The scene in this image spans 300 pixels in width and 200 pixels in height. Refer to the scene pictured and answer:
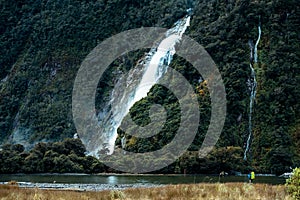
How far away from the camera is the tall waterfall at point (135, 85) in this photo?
3755 inches

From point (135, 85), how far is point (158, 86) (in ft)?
36.6

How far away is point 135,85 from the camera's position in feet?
343

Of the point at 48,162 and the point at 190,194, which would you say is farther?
the point at 48,162

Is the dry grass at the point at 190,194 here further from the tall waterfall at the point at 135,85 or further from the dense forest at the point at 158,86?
the tall waterfall at the point at 135,85

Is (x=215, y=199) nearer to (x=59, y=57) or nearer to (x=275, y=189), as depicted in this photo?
(x=275, y=189)

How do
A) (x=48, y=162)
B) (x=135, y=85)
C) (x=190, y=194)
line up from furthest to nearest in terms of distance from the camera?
1. (x=135, y=85)
2. (x=48, y=162)
3. (x=190, y=194)

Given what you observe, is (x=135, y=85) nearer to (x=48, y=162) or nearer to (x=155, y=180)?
(x=48, y=162)

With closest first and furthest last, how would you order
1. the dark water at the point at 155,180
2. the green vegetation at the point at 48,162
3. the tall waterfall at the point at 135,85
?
the dark water at the point at 155,180
the green vegetation at the point at 48,162
the tall waterfall at the point at 135,85

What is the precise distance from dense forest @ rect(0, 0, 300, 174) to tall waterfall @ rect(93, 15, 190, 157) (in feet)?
12.0

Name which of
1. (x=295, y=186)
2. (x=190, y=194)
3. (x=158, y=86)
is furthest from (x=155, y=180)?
(x=158, y=86)

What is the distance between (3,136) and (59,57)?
24952 mm

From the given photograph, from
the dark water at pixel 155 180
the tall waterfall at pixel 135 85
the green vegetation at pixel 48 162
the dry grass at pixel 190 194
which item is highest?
the tall waterfall at pixel 135 85

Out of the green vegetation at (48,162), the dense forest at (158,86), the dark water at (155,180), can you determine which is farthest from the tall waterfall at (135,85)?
the dark water at (155,180)

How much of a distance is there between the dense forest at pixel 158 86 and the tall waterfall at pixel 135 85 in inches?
144
